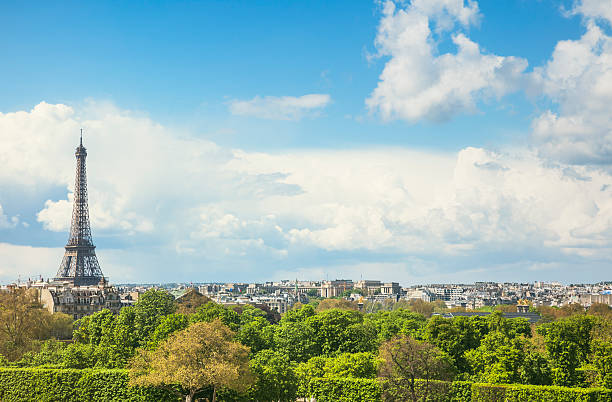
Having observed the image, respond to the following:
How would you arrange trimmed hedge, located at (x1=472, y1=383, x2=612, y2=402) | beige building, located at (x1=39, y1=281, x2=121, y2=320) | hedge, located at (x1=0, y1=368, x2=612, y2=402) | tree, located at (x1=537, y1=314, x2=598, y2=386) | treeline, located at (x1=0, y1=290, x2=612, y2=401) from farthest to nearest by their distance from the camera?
beige building, located at (x1=39, y1=281, x2=121, y2=320) < tree, located at (x1=537, y1=314, x2=598, y2=386) < hedge, located at (x1=0, y1=368, x2=612, y2=402) < trimmed hedge, located at (x1=472, y1=383, x2=612, y2=402) < treeline, located at (x1=0, y1=290, x2=612, y2=401)

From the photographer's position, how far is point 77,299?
105062 millimetres

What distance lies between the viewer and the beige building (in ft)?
336

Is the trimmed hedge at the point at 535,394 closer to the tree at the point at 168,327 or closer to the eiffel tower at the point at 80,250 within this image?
the tree at the point at 168,327

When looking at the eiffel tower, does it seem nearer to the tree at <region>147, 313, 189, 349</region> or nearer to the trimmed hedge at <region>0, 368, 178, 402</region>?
the tree at <region>147, 313, 189, 349</region>

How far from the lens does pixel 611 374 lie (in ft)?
150

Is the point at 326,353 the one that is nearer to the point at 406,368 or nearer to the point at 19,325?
the point at 406,368

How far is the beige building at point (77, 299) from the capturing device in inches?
4033

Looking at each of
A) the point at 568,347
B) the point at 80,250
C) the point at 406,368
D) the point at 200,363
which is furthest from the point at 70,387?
the point at 80,250

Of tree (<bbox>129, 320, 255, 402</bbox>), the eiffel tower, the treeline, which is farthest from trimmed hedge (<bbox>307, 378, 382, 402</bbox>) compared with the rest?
the eiffel tower

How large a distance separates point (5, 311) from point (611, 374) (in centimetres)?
5414

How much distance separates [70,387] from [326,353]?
23.5 metres

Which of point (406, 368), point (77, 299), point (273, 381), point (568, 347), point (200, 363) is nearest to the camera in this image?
point (200, 363)

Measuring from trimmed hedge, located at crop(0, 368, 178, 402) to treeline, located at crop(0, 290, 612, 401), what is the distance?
1.64m

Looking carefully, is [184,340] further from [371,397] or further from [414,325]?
[414,325]
